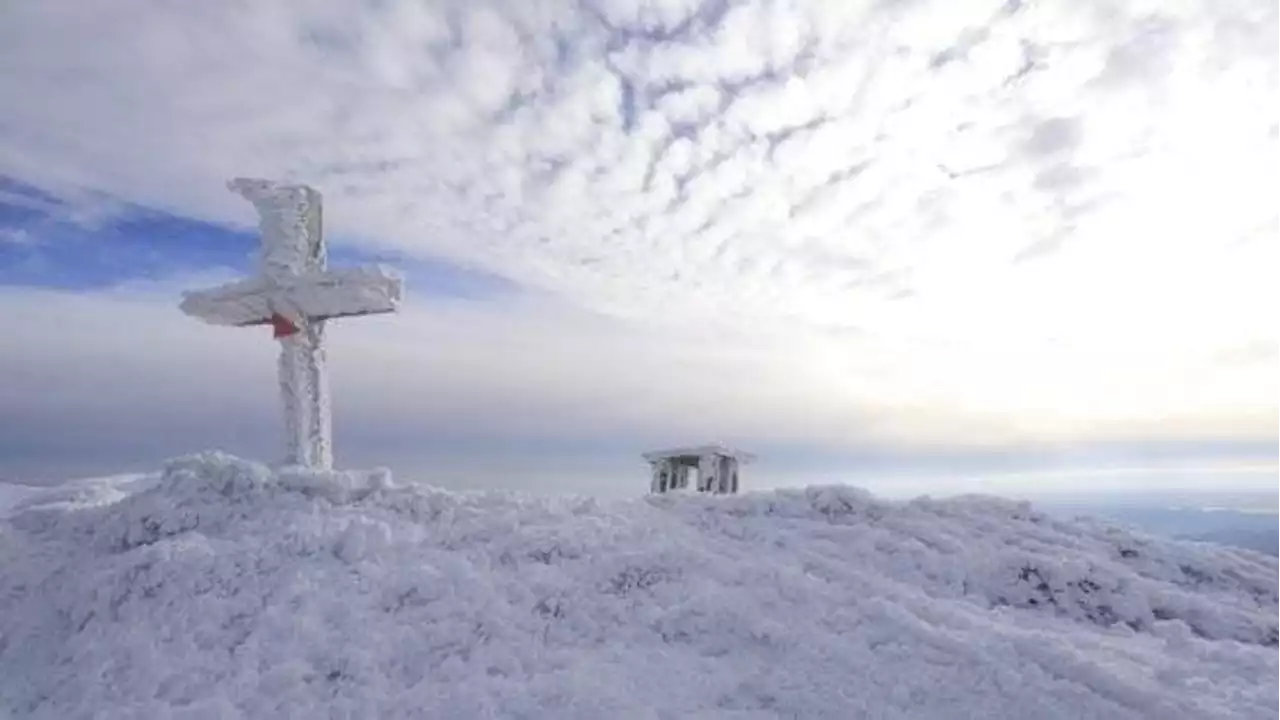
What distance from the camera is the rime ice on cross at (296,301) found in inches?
473

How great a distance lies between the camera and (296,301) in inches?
477

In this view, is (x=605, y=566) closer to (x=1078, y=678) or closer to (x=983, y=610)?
(x=983, y=610)

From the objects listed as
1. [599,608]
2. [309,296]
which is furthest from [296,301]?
[599,608]

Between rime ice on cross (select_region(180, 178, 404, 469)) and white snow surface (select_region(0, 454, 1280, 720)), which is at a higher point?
rime ice on cross (select_region(180, 178, 404, 469))

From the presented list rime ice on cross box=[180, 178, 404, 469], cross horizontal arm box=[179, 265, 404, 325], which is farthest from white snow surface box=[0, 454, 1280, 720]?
cross horizontal arm box=[179, 265, 404, 325]

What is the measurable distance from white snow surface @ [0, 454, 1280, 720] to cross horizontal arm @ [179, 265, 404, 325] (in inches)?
96.6

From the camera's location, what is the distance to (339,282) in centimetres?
1187

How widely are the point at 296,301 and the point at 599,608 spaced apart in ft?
21.2

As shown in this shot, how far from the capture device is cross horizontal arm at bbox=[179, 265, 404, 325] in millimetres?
11859

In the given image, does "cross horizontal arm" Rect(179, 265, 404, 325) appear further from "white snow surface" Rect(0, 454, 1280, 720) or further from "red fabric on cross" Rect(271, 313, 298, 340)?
"white snow surface" Rect(0, 454, 1280, 720)

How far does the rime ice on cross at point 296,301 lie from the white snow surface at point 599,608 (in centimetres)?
187

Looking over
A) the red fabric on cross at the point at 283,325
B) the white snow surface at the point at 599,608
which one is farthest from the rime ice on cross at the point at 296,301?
the white snow surface at the point at 599,608

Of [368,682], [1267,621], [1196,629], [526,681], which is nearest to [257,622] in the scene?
[368,682]

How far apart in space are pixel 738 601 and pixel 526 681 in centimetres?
208
